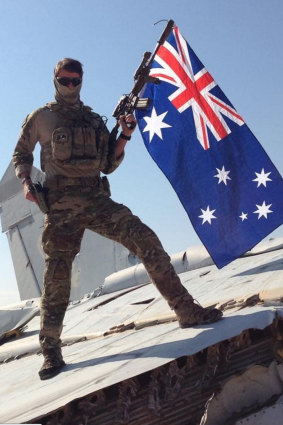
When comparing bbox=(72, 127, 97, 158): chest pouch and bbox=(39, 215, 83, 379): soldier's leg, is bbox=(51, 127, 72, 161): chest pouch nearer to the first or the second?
bbox=(72, 127, 97, 158): chest pouch

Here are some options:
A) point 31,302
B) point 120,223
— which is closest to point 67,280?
point 120,223

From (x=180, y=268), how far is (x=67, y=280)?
14.3ft

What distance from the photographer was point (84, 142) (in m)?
4.07

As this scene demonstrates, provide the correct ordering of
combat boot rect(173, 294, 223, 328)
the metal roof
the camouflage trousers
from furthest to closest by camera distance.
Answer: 1. the camouflage trousers
2. combat boot rect(173, 294, 223, 328)
3. the metal roof

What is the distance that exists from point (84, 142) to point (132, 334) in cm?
145

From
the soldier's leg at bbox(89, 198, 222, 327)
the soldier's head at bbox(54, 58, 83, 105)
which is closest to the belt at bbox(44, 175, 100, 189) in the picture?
the soldier's leg at bbox(89, 198, 222, 327)

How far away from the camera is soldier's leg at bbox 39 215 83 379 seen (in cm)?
386

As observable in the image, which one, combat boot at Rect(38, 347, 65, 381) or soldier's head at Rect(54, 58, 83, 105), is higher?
soldier's head at Rect(54, 58, 83, 105)

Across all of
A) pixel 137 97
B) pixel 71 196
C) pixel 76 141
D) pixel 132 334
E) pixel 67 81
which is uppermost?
pixel 67 81

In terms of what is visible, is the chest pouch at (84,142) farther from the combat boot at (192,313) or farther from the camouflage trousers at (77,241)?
the combat boot at (192,313)

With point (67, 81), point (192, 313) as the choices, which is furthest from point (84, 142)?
point (192, 313)

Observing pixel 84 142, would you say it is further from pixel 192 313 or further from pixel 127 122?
pixel 192 313

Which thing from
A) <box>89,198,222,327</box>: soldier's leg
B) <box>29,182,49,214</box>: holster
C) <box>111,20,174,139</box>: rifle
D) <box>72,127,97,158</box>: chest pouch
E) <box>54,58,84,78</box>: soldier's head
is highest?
<box>54,58,84,78</box>: soldier's head

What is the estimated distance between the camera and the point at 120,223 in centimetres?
395
